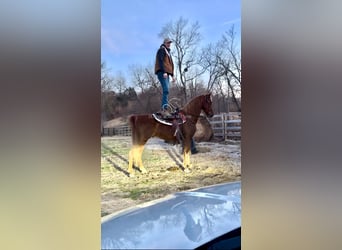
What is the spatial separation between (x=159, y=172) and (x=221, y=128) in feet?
1.57

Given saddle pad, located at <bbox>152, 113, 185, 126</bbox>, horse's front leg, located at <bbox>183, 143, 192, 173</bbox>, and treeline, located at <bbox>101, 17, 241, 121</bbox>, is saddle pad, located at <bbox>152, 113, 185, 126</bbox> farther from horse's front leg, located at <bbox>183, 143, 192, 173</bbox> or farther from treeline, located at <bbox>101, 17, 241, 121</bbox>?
horse's front leg, located at <bbox>183, 143, 192, 173</bbox>

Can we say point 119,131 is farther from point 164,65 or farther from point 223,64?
point 223,64

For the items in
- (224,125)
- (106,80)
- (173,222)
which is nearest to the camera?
(106,80)

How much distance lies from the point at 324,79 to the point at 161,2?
3.75 ft

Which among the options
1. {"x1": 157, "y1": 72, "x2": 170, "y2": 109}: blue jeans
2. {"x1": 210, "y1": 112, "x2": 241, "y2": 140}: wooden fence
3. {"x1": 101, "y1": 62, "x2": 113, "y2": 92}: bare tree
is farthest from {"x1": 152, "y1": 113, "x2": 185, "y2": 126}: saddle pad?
{"x1": 101, "y1": 62, "x2": 113, "y2": 92}: bare tree

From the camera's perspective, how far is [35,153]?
0.92 meters

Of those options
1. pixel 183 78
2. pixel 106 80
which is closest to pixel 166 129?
pixel 183 78

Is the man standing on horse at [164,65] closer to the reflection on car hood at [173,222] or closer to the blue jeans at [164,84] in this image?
the blue jeans at [164,84]

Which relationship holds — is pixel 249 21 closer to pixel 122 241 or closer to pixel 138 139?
pixel 138 139

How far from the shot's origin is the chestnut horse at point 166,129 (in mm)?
1818

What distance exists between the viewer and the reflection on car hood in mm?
1768

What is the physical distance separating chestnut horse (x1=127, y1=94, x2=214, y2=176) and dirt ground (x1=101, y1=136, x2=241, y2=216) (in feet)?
0.11

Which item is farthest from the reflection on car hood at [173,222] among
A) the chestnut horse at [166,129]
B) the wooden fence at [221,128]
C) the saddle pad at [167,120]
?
the saddle pad at [167,120]

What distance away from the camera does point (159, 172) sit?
6.05 feet
